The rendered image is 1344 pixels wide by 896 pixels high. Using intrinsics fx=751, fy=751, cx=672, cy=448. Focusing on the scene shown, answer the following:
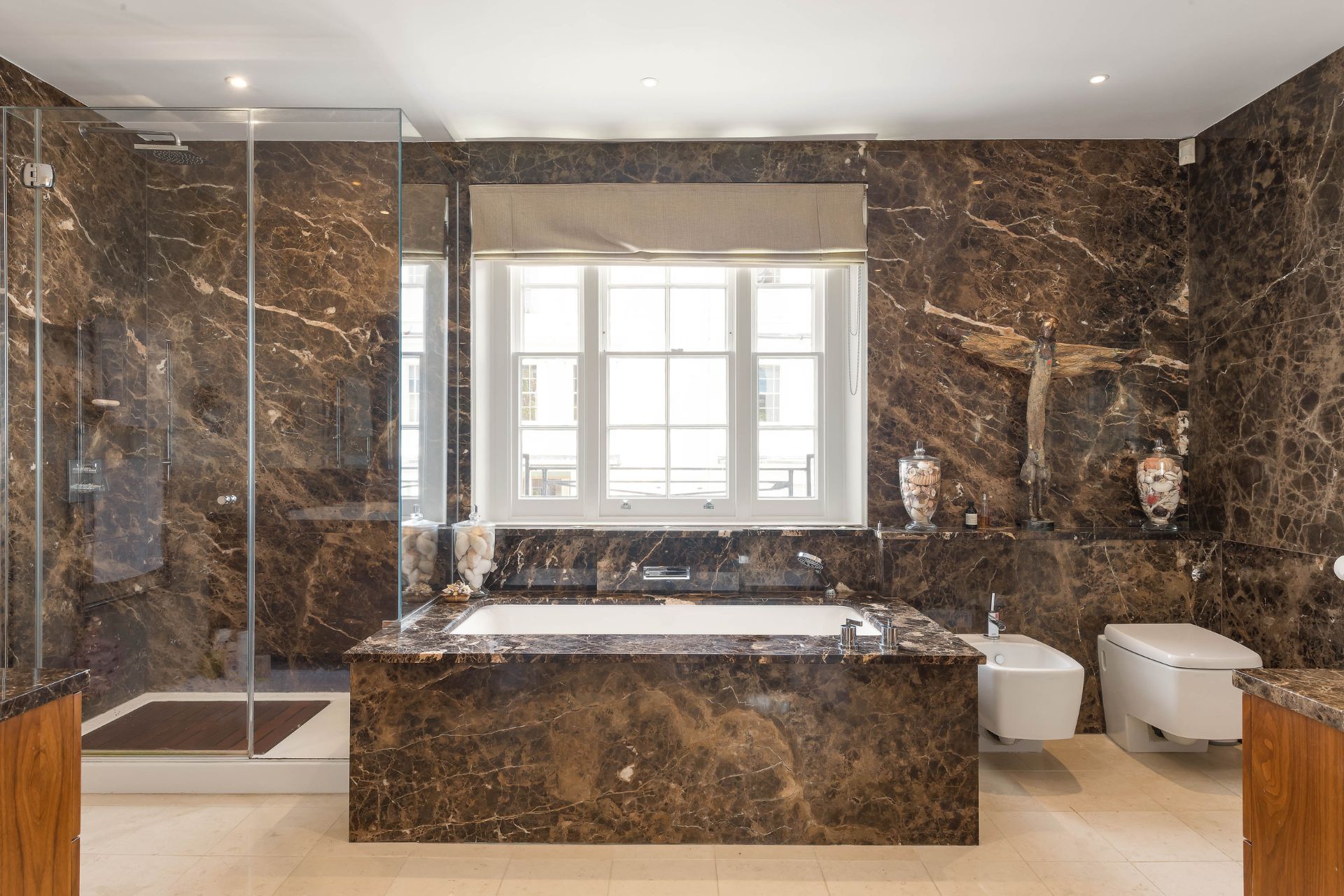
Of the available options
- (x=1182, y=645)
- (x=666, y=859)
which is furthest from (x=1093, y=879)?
(x=666, y=859)

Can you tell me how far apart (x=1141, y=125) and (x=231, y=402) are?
3808 millimetres

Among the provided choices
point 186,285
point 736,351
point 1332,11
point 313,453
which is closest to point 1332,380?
point 1332,11

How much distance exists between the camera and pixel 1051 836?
2400mm

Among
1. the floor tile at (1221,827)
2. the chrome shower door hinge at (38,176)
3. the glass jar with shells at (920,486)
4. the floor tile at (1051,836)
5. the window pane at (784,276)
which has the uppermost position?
the chrome shower door hinge at (38,176)

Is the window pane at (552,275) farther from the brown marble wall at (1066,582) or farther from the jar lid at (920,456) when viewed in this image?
the brown marble wall at (1066,582)

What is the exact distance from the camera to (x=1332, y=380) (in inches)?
104

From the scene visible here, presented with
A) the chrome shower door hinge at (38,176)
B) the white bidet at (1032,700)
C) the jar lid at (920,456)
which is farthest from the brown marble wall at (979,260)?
the chrome shower door hinge at (38,176)

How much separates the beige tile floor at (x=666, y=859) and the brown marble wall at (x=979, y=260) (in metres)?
1.28

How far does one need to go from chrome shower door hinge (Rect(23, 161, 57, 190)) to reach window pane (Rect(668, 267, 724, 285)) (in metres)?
2.36

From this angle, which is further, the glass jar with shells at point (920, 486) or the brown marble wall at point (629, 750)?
the glass jar with shells at point (920, 486)

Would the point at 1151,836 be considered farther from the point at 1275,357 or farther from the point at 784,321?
the point at 784,321

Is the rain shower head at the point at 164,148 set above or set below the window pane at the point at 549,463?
above

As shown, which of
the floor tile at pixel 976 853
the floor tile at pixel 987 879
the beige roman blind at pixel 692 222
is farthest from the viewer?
the beige roman blind at pixel 692 222

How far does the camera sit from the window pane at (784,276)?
3449 mm
